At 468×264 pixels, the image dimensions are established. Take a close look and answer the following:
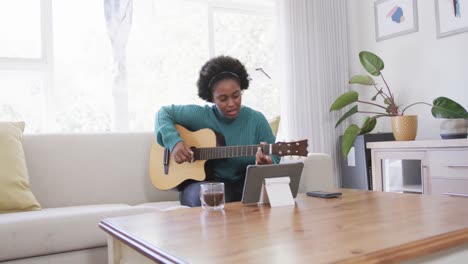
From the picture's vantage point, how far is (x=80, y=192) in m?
2.09

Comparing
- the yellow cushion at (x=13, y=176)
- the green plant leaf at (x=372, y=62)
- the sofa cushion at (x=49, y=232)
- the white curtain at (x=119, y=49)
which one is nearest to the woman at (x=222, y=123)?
the sofa cushion at (x=49, y=232)

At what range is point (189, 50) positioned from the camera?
3.40 metres

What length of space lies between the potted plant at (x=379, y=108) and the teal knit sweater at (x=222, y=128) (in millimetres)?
1184

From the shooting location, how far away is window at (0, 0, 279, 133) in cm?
282

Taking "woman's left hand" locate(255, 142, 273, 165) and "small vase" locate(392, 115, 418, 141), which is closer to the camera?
"woman's left hand" locate(255, 142, 273, 165)

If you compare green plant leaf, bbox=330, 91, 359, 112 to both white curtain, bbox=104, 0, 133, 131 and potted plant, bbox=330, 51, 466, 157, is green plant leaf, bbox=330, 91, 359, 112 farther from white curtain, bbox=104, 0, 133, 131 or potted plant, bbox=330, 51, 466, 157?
white curtain, bbox=104, 0, 133, 131

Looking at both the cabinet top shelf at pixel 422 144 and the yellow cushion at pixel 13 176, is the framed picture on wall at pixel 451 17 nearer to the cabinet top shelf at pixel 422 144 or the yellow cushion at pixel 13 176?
the cabinet top shelf at pixel 422 144

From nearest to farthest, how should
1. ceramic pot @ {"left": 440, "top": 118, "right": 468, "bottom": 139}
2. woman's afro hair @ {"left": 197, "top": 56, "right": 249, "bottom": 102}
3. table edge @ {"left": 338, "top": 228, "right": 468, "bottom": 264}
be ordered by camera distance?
table edge @ {"left": 338, "top": 228, "right": 468, "bottom": 264} → woman's afro hair @ {"left": 197, "top": 56, "right": 249, "bottom": 102} → ceramic pot @ {"left": 440, "top": 118, "right": 468, "bottom": 139}

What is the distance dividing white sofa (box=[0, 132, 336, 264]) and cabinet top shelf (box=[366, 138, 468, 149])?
2.31 ft

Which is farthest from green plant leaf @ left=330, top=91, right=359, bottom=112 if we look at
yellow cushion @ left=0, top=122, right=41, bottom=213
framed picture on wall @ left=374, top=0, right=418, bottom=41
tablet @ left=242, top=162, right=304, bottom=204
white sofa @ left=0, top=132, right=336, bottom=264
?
yellow cushion @ left=0, top=122, right=41, bottom=213

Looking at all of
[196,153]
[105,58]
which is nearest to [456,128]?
[196,153]

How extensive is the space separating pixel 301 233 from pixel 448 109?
2178 millimetres

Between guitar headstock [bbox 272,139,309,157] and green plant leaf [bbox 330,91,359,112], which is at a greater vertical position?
green plant leaf [bbox 330,91,359,112]

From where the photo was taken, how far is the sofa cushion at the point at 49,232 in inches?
58.1
